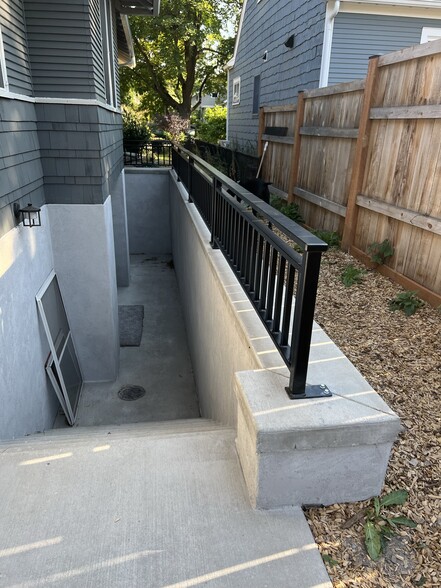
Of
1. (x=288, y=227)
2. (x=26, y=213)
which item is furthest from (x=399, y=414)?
(x=26, y=213)

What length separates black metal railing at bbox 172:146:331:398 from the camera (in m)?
1.58

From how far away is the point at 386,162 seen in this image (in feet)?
13.1

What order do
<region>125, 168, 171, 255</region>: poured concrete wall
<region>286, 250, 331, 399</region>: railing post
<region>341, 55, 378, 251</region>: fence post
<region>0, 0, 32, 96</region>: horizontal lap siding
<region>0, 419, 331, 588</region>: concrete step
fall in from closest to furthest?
<region>0, 419, 331, 588</region>: concrete step → <region>286, 250, 331, 399</region>: railing post → <region>0, 0, 32, 96</region>: horizontal lap siding → <region>341, 55, 378, 251</region>: fence post → <region>125, 168, 171, 255</region>: poured concrete wall

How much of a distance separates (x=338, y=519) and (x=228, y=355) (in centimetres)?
146

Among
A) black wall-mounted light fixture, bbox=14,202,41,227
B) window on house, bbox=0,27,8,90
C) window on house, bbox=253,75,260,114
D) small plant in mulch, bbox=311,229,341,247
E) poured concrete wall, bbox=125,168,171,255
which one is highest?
window on house, bbox=253,75,260,114

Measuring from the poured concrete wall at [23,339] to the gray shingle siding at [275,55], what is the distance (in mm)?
6365

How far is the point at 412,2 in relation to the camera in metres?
7.44

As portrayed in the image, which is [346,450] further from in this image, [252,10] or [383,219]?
[252,10]

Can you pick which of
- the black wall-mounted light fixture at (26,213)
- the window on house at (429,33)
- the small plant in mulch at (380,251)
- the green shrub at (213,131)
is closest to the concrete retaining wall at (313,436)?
the small plant in mulch at (380,251)

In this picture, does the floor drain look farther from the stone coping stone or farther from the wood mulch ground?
the stone coping stone

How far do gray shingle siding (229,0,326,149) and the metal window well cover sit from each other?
5409 mm

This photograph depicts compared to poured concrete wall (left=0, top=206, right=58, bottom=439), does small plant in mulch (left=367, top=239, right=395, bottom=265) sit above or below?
above

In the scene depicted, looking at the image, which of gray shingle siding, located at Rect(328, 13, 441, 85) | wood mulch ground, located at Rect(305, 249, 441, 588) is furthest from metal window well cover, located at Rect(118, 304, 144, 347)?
gray shingle siding, located at Rect(328, 13, 441, 85)

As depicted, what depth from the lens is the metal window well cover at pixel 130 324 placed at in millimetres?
6594
